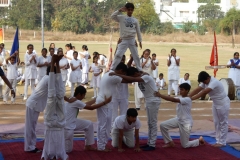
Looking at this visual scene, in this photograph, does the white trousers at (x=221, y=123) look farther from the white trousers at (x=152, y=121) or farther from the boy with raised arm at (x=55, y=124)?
the boy with raised arm at (x=55, y=124)

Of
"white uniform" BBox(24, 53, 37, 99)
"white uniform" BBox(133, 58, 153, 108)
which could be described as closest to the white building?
"white uniform" BBox(24, 53, 37, 99)

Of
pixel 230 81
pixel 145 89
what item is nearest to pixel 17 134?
pixel 145 89

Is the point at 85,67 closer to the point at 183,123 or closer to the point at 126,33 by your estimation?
the point at 126,33

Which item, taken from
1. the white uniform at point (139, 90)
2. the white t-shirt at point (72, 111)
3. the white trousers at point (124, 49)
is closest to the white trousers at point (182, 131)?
the white trousers at point (124, 49)

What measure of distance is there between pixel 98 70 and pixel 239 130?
7246mm

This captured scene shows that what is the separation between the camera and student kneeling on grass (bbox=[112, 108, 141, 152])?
9586mm

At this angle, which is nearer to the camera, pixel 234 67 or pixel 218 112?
pixel 218 112

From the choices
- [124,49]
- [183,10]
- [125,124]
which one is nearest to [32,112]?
[125,124]

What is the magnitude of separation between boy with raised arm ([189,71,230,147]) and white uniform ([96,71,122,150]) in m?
1.69

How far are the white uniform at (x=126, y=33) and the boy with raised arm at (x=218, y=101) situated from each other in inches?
61.3

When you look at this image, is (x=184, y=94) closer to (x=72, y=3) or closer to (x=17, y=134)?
(x=17, y=134)

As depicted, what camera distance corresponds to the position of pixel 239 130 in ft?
39.2

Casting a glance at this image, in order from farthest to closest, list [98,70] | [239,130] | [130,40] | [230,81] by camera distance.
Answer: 1. [98,70]
2. [230,81]
3. [239,130]
4. [130,40]

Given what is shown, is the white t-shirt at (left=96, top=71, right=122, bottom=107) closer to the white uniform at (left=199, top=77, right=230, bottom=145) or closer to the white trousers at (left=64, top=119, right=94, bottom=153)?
the white trousers at (left=64, top=119, right=94, bottom=153)
